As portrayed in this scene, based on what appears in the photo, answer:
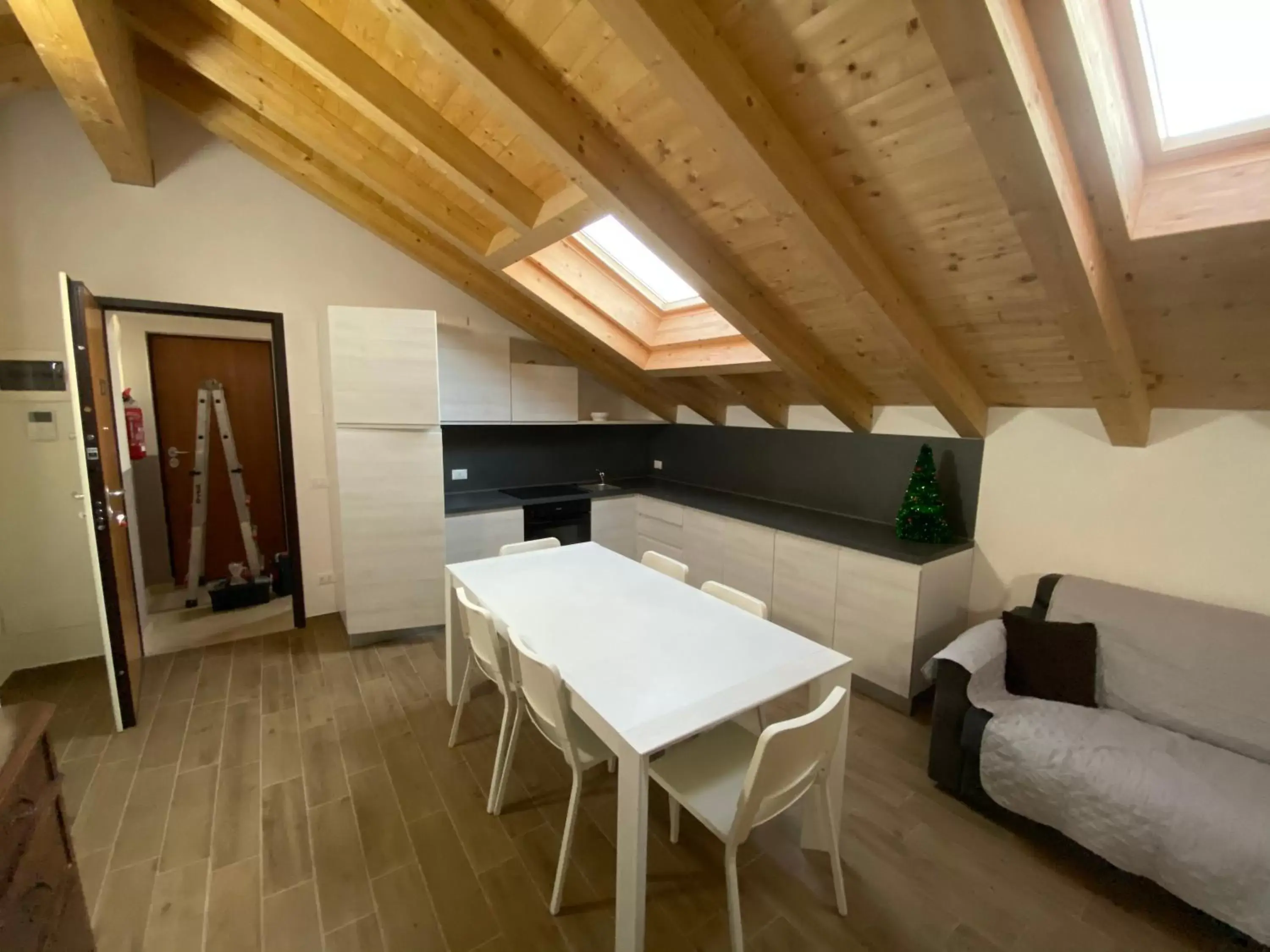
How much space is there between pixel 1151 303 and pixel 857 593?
175 centimetres

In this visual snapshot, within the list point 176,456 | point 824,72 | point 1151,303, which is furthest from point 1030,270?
point 176,456

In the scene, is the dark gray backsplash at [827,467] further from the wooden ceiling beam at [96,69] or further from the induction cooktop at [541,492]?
the wooden ceiling beam at [96,69]

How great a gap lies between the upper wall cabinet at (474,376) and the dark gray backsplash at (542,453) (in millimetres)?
208

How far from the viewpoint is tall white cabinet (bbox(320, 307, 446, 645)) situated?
3.15 m

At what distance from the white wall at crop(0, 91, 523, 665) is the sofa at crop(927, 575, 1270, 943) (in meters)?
4.10

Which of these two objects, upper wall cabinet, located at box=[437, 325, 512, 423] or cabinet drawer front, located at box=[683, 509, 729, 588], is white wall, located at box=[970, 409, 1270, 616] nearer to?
cabinet drawer front, located at box=[683, 509, 729, 588]

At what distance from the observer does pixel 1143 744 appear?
6.18 feet

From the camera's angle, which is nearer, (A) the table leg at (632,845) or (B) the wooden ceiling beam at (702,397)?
(A) the table leg at (632,845)

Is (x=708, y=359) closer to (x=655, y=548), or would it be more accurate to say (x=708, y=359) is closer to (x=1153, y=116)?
(x=655, y=548)

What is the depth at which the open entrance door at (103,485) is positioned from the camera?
7.34ft

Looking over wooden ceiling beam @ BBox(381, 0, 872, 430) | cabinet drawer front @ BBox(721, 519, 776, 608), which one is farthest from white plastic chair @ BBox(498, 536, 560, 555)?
wooden ceiling beam @ BBox(381, 0, 872, 430)

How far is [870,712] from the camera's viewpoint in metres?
2.78

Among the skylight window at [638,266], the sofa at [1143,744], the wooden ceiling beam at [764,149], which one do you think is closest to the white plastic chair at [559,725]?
the sofa at [1143,744]

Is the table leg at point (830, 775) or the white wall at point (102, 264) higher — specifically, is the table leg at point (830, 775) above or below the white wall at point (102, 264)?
below
